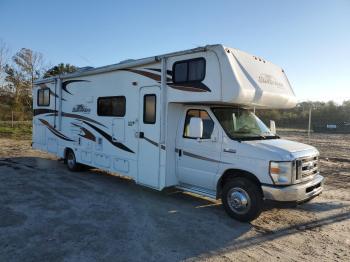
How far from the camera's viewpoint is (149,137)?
25.2 ft

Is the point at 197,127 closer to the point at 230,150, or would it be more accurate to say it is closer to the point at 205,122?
the point at 205,122

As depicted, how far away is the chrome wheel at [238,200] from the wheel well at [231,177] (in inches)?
10.9

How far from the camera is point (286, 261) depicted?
4656 mm

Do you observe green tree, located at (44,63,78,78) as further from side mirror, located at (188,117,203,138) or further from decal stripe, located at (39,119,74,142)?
side mirror, located at (188,117,203,138)

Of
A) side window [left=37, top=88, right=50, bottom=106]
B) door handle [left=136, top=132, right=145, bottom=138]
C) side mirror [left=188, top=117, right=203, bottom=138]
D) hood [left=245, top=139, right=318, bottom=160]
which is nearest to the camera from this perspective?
hood [left=245, top=139, right=318, bottom=160]

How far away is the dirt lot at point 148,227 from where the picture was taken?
4777 mm

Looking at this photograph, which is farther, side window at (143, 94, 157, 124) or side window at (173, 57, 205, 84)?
side window at (143, 94, 157, 124)

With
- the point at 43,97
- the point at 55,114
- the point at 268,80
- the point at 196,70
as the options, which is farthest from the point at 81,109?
the point at 268,80

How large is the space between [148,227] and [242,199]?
6.12 ft

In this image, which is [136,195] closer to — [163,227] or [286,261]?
[163,227]

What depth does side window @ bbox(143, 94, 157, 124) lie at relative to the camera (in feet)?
24.8

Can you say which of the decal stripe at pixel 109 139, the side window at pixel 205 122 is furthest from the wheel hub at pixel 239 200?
the decal stripe at pixel 109 139

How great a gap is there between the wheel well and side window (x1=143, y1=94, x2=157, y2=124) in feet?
7.13

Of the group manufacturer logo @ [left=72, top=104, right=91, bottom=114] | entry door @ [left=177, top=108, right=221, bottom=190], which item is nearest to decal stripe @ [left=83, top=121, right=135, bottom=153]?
manufacturer logo @ [left=72, top=104, right=91, bottom=114]
